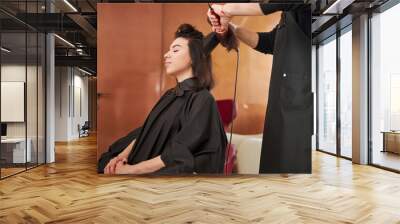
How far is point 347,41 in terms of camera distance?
9.54 m

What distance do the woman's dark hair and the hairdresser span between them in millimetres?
373

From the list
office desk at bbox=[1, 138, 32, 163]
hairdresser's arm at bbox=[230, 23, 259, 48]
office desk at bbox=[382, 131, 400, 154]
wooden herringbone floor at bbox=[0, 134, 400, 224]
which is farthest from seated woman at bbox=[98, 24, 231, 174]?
office desk at bbox=[382, 131, 400, 154]

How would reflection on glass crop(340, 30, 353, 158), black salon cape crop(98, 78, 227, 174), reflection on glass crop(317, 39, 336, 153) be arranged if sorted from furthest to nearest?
reflection on glass crop(317, 39, 336, 153)
reflection on glass crop(340, 30, 353, 158)
black salon cape crop(98, 78, 227, 174)

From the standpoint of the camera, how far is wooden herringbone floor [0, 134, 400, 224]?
421 cm

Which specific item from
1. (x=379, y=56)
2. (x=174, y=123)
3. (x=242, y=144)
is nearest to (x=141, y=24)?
(x=174, y=123)

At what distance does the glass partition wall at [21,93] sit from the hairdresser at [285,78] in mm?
3543

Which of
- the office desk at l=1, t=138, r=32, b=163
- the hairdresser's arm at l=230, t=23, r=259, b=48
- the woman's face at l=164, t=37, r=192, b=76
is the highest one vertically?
the hairdresser's arm at l=230, t=23, r=259, b=48

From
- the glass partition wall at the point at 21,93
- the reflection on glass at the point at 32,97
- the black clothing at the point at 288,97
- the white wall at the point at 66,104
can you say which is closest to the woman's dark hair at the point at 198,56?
the black clothing at the point at 288,97

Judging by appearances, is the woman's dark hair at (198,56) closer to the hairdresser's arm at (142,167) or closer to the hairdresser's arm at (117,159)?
the hairdresser's arm at (142,167)

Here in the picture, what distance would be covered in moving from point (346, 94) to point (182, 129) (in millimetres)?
5027

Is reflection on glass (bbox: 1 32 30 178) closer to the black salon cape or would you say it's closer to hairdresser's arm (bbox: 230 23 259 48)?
the black salon cape

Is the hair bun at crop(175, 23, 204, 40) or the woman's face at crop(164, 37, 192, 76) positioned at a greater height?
the hair bun at crop(175, 23, 204, 40)

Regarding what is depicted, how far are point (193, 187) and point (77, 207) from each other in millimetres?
1857

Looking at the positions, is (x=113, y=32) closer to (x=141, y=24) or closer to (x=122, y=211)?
(x=141, y=24)
